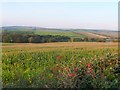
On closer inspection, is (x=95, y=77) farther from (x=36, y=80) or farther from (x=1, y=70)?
(x=1, y=70)

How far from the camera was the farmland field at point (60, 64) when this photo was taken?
16.5 ft

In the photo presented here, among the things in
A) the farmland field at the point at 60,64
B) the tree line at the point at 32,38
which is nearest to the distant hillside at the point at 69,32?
the tree line at the point at 32,38

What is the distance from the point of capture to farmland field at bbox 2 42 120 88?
5039mm

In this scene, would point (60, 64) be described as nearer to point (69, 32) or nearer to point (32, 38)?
point (69, 32)

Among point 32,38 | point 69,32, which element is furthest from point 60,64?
point 32,38

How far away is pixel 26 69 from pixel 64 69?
2.83ft

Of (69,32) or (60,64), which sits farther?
(69,32)

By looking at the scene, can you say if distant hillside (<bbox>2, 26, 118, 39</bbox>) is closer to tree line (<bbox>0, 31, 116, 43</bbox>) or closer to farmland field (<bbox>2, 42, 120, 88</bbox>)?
tree line (<bbox>0, 31, 116, 43</bbox>)

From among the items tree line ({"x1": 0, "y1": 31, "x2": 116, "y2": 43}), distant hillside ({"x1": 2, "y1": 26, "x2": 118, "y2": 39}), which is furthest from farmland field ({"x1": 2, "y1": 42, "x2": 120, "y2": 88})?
distant hillside ({"x1": 2, "y1": 26, "x2": 118, "y2": 39})

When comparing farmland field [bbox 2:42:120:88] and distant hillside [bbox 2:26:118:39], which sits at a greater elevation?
distant hillside [bbox 2:26:118:39]

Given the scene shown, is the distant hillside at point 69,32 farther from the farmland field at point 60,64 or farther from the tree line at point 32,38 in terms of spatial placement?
the farmland field at point 60,64

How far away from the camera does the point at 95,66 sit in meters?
5.39

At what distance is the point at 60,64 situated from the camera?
18.5ft

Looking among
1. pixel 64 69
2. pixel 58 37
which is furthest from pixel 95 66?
pixel 58 37
